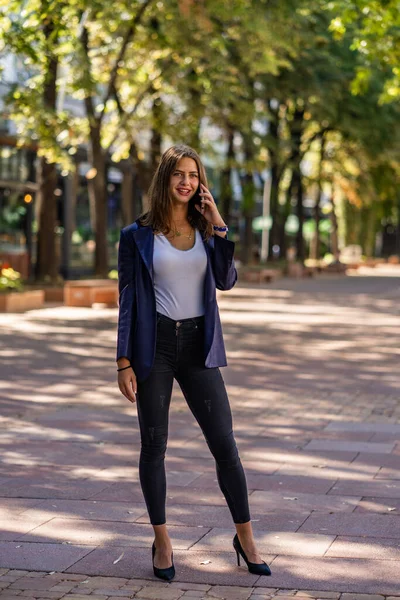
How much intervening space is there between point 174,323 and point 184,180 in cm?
60

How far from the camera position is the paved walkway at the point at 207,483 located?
5.39 metres

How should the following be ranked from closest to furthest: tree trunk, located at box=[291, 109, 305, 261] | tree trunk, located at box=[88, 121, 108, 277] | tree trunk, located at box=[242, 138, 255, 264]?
tree trunk, located at box=[88, 121, 108, 277] → tree trunk, located at box=[242, 138, 255, 264] → tree trunk, located at box=[291, 109, 305, 261]

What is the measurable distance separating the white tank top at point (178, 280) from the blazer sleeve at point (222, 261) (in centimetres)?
7

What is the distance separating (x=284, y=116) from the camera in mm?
45719

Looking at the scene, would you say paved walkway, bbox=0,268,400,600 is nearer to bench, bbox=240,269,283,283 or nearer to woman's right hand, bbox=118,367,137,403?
woman's right hand, bbox=118,367,137,403

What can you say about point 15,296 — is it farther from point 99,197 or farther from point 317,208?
point 317,208

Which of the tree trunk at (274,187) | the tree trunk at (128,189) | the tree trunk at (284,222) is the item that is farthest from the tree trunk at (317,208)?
the tree trunk at (128,189)

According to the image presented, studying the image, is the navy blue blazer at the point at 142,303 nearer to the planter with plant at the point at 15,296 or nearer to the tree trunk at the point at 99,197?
the planter with plant at the point at 15,296

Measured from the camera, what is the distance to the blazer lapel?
5289 millimetres

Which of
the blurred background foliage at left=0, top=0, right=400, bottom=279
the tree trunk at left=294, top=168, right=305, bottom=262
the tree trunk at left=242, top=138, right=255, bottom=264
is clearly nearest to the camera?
the blurred background foliage at left=0, top=0, right=400, bottom=279

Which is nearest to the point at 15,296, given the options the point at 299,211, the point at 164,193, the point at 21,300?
the point at 21,300

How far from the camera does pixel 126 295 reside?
535cm

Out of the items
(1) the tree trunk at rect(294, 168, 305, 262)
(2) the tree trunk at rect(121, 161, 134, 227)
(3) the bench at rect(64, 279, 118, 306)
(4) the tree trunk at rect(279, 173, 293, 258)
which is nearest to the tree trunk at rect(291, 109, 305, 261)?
(1) the tree trunk at rect(294, 168, 305, 262)

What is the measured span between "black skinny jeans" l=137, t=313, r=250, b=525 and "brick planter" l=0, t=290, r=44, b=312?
1836 cm
